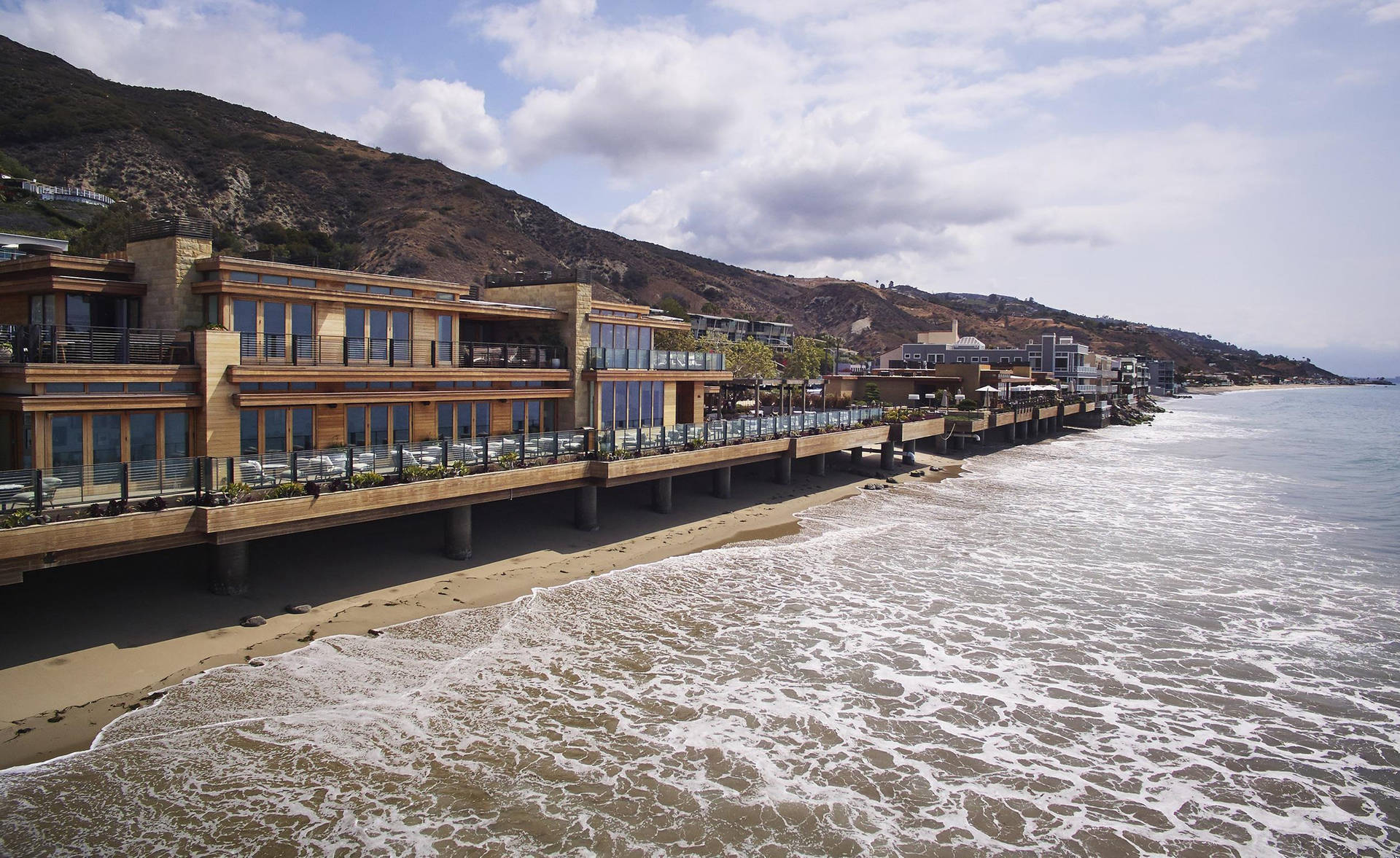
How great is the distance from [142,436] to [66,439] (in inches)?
60.4

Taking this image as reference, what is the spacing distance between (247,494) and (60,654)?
460 cm

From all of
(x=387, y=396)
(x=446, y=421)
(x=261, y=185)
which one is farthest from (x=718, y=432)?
(x=261, y=185)

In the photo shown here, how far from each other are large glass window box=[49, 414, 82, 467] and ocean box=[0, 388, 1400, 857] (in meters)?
7.06

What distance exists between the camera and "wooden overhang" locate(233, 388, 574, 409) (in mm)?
21703

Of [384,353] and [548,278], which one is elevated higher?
[548,278]

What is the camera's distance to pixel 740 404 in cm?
5484

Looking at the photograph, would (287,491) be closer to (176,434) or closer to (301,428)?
(176,434)

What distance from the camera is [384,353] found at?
2572cm

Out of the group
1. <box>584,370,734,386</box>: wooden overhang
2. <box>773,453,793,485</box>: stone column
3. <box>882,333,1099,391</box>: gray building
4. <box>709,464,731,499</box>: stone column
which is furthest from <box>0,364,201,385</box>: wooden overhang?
<box>882,333,1099,391</box>: gray building

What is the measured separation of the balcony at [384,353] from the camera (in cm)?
2264

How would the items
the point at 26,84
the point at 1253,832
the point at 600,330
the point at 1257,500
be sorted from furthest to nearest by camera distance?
the point at 26,84, the point at 1257,500, the point at 600,330, the point at 1253,832

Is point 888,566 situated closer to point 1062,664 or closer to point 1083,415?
point 1062,664

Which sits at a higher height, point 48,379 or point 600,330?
point 600,330

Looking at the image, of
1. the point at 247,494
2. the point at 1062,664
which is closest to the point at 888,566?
the point at 1062,664
